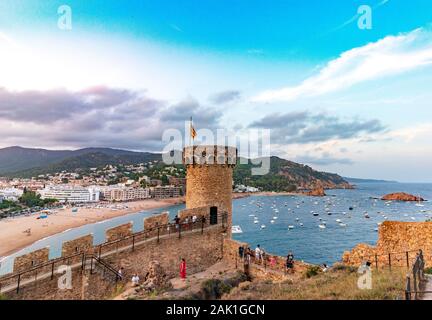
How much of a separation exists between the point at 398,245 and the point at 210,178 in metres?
8.95

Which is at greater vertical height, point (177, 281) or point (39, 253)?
Result: point (39, 253)

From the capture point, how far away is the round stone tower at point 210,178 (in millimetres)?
15883

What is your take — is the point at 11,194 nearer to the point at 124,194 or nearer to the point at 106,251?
the point at 124,194

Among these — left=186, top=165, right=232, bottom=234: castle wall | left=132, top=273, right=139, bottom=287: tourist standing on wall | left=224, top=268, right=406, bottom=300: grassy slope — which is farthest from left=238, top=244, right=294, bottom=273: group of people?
left=132, top=273, right=139, bottom=287: tourist standing on wall

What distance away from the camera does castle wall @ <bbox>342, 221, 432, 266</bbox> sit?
44.5 ft

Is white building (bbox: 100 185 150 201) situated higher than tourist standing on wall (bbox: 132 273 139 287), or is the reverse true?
tourist standing on wall (bbox: 132 273 139 287)

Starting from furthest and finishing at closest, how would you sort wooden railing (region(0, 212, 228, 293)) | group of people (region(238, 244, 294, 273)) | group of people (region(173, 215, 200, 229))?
group of people (region(173, 215, 200, 229)) → group of people (region(238, 244, 294, 273)) → wooden railing (region(0, 212, 228, 293))

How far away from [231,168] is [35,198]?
115 meters

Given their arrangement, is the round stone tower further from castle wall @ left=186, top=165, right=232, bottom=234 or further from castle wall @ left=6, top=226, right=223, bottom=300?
castle wall @ left=6, top=226, right=223, bottom=300

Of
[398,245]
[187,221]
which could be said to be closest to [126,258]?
[187,221]

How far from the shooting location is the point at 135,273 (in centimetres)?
1209

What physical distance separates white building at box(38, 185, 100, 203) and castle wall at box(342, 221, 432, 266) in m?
125
